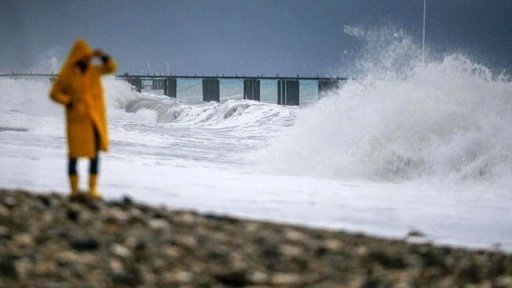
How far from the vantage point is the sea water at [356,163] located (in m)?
10.1

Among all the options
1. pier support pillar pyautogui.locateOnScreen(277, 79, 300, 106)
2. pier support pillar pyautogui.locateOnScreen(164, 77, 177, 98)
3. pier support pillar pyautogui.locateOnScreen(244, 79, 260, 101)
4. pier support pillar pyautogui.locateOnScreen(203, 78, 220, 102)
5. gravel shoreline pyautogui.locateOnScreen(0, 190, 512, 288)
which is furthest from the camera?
pier support pillar pyautogui.locateOnScreen(164, 77, 177, 98)

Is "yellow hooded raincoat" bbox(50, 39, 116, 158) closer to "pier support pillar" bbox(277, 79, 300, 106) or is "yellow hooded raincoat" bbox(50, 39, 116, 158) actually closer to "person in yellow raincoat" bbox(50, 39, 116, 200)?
"person in yellow raincoat" bbox(50, 39, 116, 200)

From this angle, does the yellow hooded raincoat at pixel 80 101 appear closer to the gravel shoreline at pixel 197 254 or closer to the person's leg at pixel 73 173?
the person's leg at pixel 73 173

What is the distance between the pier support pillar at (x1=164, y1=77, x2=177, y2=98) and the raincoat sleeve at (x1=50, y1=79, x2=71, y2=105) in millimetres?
87936

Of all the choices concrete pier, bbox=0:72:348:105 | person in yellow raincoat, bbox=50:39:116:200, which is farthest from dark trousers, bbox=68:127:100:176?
concrete pier, bbox=0:72:348:105

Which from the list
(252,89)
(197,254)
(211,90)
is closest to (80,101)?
(197,254)

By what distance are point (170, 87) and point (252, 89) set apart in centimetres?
1159

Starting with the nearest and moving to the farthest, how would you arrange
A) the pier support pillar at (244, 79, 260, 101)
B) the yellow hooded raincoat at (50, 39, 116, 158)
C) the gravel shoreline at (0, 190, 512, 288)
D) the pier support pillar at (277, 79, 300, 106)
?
the gravel shoreline at (0, 190, 512, 288) → the yellow hooded raincoat at (50, 39, 116, 158) → the pier support pillar at (277, 79, 300, 106) → the pier support pillar at (244, 79, 260, 101)

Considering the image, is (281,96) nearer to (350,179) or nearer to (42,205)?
(350,179)

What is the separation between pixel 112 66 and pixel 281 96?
254 feet

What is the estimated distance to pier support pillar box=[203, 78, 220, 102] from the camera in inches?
3627

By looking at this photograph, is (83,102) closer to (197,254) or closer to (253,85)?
(197,254)

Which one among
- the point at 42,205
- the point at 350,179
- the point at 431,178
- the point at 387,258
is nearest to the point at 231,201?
the point at 42,205

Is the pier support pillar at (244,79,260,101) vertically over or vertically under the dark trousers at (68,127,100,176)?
over
